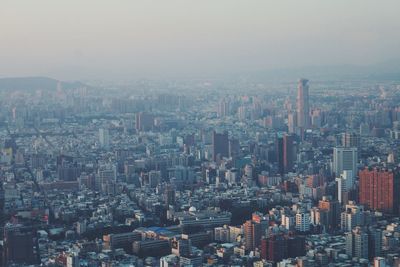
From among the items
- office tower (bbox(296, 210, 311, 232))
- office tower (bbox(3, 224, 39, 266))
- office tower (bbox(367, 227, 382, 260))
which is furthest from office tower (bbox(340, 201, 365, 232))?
office tower (bbox(3, 224, 39, 266))

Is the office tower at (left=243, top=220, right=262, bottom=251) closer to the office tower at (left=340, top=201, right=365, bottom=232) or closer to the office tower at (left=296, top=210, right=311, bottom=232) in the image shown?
the office tower at (left=296, top=210, right=311, bottom=232)

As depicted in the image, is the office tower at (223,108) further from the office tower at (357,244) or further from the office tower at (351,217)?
the office tower at (357,244)

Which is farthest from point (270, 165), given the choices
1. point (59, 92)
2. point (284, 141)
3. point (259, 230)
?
point (59, 92)

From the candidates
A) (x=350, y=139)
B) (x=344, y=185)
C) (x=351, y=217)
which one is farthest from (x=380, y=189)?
(x=350, y=139)

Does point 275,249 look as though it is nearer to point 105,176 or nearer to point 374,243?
point 374,243

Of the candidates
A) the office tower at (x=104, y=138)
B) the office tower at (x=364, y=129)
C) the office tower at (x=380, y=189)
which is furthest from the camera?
the office tower at (x=104, y=138)

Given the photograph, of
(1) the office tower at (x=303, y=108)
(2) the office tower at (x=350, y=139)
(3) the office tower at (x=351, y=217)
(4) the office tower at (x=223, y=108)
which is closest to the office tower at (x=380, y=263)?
(3) the office tower at (x=351, y=217)
